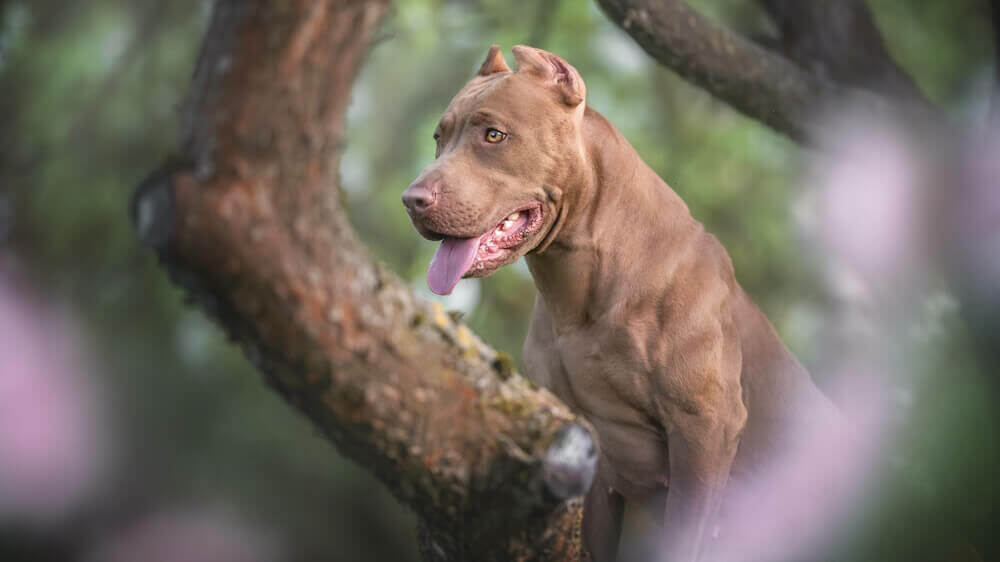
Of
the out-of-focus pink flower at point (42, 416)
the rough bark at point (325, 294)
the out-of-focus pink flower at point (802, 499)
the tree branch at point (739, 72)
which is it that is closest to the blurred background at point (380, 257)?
the out-of-focus pink flower at point (42, 416)

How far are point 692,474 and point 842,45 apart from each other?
268cm

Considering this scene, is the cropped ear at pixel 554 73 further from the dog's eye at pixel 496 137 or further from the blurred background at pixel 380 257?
the blurred background at pixel 380 257

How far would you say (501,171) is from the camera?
225 centimetres

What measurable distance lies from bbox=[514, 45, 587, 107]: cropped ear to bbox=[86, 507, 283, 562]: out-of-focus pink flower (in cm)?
344

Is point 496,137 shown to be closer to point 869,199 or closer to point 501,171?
point 501,171

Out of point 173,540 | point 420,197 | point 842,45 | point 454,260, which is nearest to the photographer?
point 420,197

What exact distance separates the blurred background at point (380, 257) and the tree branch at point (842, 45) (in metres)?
0.24

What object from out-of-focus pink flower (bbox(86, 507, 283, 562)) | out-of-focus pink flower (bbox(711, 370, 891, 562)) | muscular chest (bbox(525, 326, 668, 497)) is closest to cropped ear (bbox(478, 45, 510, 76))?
muscular chest (bbox(525, 326, 668, 497))

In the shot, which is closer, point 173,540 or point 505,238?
point 505,238

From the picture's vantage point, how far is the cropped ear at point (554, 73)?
2355 mm

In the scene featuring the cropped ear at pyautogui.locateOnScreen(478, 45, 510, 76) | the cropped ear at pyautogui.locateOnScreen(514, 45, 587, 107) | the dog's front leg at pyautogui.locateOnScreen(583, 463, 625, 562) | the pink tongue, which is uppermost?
the cropped ear at pyautogui.locateOnScreen(514, 45, 587, 107)

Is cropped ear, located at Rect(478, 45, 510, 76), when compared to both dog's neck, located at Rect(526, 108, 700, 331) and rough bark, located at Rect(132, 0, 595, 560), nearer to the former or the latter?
dog's neck, located at Rect(526, 108, 700, 331)

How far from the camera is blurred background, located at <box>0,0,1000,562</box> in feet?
13.7

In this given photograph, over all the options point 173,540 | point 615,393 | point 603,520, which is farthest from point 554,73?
point 173,540
